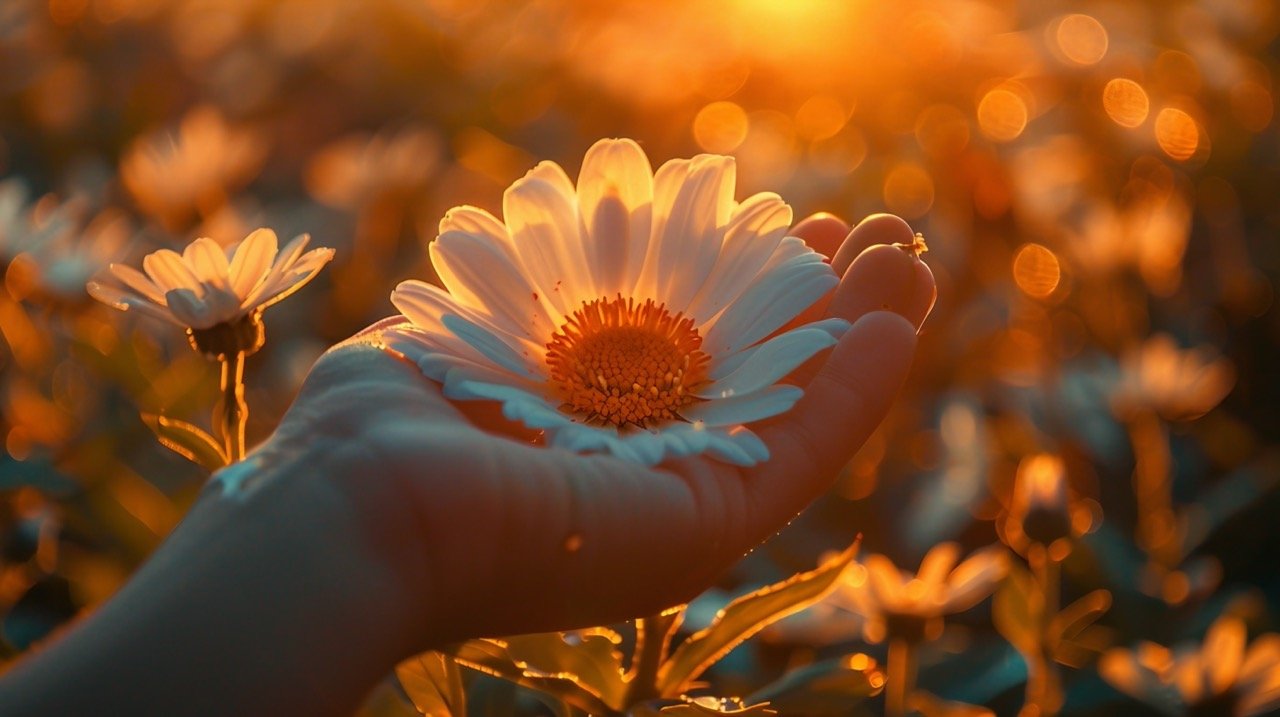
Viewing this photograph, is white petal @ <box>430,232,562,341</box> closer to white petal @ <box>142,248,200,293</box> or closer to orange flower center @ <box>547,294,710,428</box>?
orange flower center @ <box>547,294,710,428</box>

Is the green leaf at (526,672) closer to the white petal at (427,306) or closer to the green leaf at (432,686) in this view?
the green leaf at (432,686)

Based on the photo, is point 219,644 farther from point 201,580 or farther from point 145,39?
→ point 145,39

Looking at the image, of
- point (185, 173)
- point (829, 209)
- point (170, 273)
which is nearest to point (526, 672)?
point (170, 273)

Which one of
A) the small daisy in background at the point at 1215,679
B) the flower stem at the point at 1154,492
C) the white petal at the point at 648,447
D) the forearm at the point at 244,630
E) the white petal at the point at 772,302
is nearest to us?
the forearm at the point at 244,630

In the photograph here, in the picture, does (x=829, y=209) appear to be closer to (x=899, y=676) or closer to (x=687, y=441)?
(x=899, y=676)

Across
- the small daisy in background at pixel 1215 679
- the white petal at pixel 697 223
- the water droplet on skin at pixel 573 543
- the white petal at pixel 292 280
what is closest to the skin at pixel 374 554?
the water droplet on skin at pixel 573 543

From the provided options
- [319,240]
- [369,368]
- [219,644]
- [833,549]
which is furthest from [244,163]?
[219,644]

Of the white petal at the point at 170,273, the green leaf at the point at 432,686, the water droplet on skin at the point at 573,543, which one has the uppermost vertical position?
the white petal at the point at 170,273
